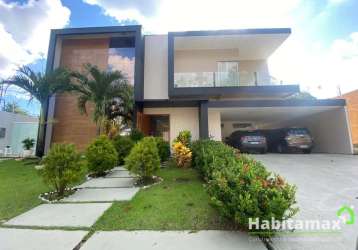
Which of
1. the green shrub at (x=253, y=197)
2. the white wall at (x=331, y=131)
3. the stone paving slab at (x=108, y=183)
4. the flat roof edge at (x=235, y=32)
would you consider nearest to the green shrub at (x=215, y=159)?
the green shrub at (x=253, y=197)

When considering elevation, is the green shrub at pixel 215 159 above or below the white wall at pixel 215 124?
below

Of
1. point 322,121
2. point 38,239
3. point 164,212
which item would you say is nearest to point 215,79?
point 322,121

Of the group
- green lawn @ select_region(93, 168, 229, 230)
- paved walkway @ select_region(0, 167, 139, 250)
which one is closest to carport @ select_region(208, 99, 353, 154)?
green lawn @ select_region(93, 168, 229, 230)

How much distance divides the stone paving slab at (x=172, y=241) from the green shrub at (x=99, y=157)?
4352mm

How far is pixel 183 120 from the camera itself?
13.7 m

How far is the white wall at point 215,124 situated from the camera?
41.6ft

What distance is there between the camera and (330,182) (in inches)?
221

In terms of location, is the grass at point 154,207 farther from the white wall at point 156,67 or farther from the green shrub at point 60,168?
the white wall at point 156,67

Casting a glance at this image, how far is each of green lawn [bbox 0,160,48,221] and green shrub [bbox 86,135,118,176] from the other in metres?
1.57

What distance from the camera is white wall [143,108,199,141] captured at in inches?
535

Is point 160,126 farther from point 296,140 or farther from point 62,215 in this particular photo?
point 62,215

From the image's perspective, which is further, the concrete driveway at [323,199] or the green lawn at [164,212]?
the green lawn at [164,212]

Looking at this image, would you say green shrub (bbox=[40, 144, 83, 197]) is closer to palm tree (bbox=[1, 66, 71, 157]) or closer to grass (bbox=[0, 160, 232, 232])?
Result: grass (bbox=[0, 160, 232, 232])

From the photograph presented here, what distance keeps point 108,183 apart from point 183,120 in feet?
27.2
